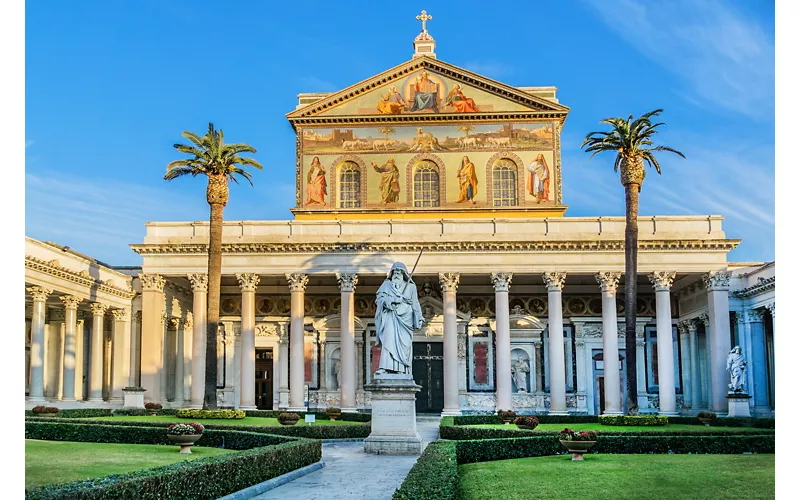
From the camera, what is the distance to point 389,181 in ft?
153

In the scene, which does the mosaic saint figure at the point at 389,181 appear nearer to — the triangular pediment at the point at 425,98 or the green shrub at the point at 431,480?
the triangular pediment at the point at 425,98

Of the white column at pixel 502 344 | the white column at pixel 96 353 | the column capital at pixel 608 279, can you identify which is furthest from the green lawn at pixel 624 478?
the white column at pixel 96 353

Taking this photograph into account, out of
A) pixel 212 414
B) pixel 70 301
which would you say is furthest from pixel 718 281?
pixel 70 301

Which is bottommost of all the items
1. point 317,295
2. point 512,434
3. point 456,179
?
point 512,434

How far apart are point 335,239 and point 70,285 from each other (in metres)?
12.6

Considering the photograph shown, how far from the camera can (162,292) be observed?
138 ft

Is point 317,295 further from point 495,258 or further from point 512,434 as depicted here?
point 512,434

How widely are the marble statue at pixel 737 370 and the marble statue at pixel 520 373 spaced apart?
38.8 feet

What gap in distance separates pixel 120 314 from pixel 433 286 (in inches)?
667

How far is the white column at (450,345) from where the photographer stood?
132 ft

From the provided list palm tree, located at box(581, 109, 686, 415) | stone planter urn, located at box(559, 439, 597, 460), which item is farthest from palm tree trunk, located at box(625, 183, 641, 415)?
stone planter urn, located at box(559, 439, 597, 460)

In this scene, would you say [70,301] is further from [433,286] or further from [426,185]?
[426,185]

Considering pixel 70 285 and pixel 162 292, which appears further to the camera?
pixel 162 292

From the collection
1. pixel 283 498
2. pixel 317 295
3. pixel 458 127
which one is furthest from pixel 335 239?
pixel 283 498
